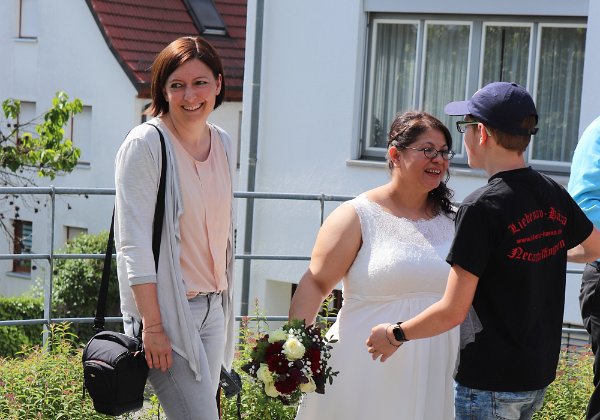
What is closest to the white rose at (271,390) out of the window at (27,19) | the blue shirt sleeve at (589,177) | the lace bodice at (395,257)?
the lace bodice at (395,257)

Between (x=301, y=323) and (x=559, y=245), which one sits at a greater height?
(x=559, y=245)

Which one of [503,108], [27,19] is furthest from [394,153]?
[27,19]

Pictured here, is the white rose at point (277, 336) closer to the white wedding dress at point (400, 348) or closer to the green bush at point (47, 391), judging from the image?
the white wedding dress at point (400, 348)

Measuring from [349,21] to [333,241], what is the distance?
10744 millimetres

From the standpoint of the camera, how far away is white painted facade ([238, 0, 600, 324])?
590 inches

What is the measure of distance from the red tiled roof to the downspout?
350 inches

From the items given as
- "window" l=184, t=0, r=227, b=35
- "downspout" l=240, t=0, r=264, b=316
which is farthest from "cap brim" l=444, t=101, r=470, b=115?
"window" l=184, t=0, r=227, b=35

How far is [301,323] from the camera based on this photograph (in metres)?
4.32

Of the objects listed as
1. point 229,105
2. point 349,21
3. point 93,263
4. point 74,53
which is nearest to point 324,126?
point 349,21

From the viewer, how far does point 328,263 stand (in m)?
4.52

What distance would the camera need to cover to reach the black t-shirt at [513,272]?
11.9 feet

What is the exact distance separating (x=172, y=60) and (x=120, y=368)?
3.50 feet

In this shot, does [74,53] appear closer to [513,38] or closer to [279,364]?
[513,38]

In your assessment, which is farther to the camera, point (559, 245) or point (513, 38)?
point (513, 38)
